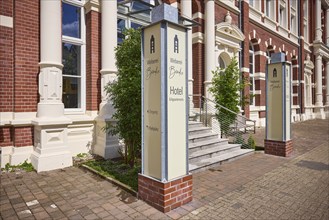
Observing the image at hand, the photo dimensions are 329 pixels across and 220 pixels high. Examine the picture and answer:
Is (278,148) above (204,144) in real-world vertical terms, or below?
below

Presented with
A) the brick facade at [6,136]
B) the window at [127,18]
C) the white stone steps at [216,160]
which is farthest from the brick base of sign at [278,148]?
the brick facade at [6,136]

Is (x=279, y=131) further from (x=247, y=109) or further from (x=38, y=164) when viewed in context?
(x=38, y=164)

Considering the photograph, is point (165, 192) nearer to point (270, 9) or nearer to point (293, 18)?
point (270, 9)

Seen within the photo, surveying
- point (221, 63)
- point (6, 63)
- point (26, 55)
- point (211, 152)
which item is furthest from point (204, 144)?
point (221, 63)

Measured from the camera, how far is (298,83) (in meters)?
20.0

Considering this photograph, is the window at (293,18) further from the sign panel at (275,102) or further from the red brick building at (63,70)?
the sign panel at (275,102)

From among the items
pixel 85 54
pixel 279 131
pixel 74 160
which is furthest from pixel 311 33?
pixel 74 160

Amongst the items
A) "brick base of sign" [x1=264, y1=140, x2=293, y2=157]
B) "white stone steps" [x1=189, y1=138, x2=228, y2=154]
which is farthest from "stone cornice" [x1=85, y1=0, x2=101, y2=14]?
"brick base of sign" [x1=264, y1=140, x2=293, y2=157]

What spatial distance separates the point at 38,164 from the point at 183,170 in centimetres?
348

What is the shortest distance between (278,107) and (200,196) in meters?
4.52

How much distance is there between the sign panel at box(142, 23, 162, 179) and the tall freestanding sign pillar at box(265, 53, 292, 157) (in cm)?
499

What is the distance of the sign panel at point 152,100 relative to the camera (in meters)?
3.51

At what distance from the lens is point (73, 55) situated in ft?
22.3

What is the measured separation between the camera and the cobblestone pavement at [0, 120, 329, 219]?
11.1ft
